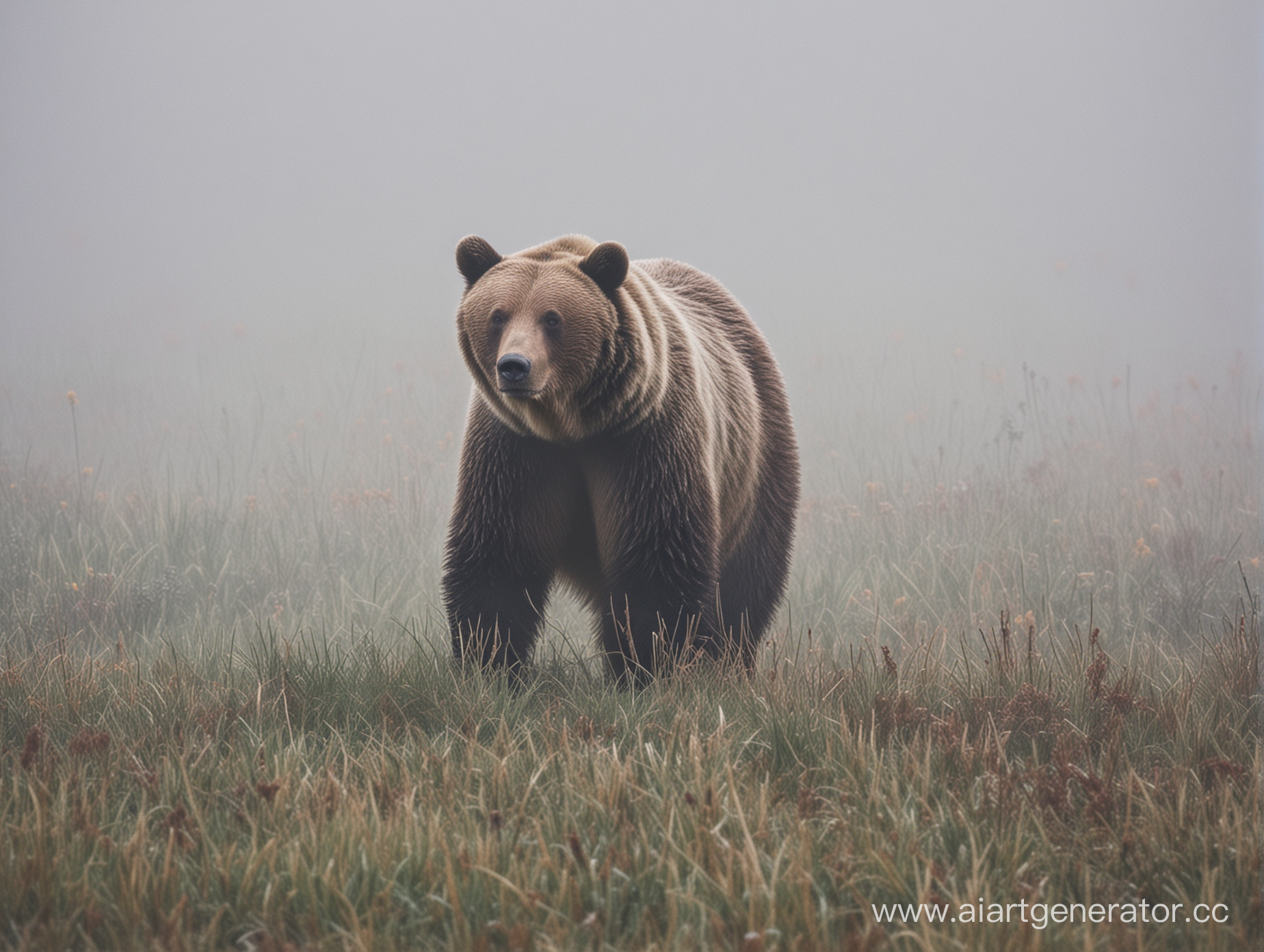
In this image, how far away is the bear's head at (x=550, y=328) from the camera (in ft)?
12.6

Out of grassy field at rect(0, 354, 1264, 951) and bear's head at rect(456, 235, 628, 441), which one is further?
bear's head at rect(456, 235, 628, 441)

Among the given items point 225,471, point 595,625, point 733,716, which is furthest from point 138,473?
point 733,716

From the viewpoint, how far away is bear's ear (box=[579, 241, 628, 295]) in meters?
3.96

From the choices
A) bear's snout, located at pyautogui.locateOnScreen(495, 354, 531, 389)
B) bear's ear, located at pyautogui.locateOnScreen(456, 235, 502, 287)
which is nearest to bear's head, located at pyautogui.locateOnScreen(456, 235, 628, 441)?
bear's ear, located at pyautogui.locateOnScreen(456, 235, 502, 287)

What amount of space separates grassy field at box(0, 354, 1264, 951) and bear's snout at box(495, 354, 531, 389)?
1145 millimetres

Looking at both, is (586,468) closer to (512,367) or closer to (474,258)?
(512,367)

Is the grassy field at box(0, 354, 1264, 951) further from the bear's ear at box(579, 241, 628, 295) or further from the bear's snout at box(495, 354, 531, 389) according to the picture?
the bear's ear at box(579, 241, 628, 295)

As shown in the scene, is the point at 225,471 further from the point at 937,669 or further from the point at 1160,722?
the point at 1160,722

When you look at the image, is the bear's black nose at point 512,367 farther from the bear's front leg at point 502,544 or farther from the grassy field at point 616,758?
the grassy field at point 616,758

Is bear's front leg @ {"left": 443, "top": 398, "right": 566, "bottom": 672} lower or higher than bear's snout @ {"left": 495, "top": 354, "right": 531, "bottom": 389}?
lower

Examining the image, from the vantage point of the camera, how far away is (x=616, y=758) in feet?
9.05

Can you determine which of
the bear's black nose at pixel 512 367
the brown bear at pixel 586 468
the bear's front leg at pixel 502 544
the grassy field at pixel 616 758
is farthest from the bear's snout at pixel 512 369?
the grassy field at pixel 616 758

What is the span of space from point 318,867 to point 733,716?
5.08 feet

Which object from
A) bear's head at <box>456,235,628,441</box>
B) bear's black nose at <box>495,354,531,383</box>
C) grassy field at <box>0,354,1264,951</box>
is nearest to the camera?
grassy field at <box>0,354,1264,951</box>
